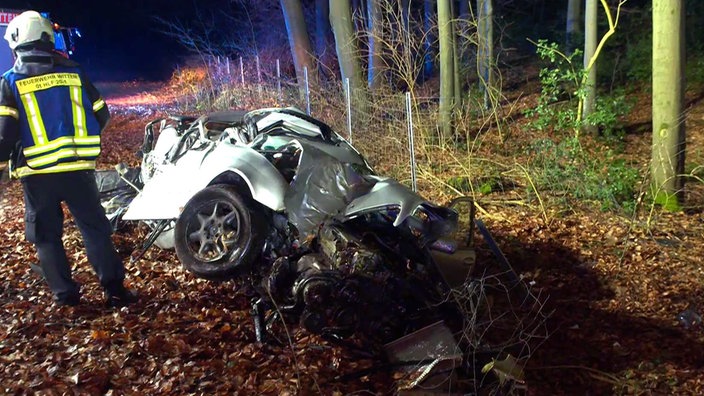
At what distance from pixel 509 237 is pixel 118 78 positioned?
116 ft

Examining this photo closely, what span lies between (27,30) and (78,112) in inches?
25.6

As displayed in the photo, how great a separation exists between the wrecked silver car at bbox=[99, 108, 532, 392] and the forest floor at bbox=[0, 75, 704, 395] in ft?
1.03

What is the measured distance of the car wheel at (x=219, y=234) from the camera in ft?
15.1

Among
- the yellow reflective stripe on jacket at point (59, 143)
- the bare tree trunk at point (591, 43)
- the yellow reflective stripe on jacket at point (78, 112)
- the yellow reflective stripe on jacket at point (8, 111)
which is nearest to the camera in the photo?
the yellow reflective stripe on jacket at point (8, 111)

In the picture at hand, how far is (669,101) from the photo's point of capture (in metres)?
7.18

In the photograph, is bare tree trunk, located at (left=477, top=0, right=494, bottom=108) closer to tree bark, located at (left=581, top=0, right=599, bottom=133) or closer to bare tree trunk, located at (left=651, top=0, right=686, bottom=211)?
tree bark, located at (left=581, top=0, right=599, bottom=133)

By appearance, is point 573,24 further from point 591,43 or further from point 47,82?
point 47,82

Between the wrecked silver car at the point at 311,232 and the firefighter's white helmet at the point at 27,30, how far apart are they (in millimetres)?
1526

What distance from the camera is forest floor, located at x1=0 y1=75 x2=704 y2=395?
380cm

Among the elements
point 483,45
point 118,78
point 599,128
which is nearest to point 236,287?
point 483,45

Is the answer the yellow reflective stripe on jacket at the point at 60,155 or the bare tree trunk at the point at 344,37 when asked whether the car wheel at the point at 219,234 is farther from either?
the bare tree trunk at the point at 344,37

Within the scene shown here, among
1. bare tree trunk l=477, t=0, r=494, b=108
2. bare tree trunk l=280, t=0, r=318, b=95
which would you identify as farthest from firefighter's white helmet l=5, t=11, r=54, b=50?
bare tree trunk l=280, t=0, r=318, b=95

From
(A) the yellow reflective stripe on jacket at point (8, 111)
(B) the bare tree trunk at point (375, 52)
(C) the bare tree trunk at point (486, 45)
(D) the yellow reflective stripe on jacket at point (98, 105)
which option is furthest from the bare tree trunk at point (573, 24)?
(A) the yellow reflective stripe on jacket at point (8, 111)

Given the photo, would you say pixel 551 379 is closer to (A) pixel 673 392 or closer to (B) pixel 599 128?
(A) pixel 673 392
